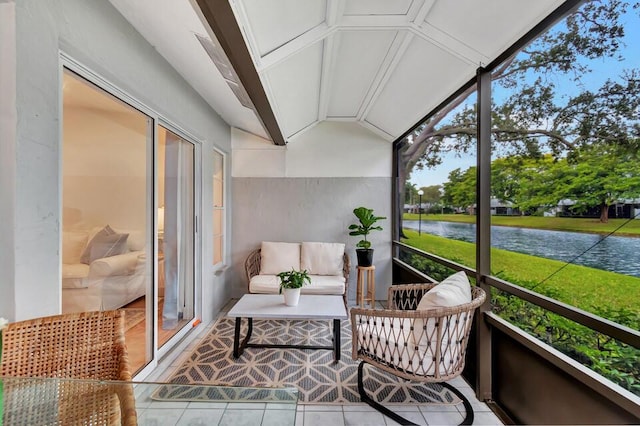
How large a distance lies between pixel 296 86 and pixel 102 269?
7.47 ft

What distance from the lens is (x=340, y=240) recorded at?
4.09 m

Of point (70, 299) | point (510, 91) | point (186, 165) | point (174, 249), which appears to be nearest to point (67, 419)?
point (70, 299)

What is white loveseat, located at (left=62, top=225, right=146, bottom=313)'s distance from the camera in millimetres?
1677

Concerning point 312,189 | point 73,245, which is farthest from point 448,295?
point 312,189

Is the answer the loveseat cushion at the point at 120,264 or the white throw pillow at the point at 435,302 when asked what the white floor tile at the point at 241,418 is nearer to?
the white throw pillow at the point at 435,302

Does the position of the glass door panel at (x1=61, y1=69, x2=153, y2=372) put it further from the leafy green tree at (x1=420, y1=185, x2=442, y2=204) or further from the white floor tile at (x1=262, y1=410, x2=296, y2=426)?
the leafy green tree at (x1=420, y1=185, x2=442, y2=204)

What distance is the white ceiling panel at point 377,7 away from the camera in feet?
5.87

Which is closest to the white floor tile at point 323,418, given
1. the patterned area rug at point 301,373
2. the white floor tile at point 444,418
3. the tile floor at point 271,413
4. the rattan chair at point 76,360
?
the tile floor at point 271,413

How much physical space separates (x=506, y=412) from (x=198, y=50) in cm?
330

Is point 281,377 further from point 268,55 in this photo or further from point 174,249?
point 268,55

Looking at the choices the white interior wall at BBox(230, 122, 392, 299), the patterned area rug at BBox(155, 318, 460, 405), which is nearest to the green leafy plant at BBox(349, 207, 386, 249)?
the white interior wall at BBox(230, 122, 392, 299)

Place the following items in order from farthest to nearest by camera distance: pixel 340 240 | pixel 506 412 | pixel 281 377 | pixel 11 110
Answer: pixel 340 240, pixel 281 377, pixel 506 412, pixel 11 110

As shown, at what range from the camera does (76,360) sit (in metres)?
1.11

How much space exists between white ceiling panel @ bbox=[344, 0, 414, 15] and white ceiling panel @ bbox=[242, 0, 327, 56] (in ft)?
0.60
